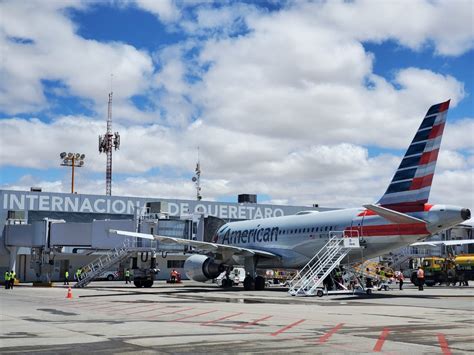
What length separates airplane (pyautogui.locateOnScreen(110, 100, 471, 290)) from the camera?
2973 centimetres

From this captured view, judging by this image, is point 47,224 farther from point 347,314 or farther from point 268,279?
point 347,314

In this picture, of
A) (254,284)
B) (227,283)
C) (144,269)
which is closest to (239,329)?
(254,284)

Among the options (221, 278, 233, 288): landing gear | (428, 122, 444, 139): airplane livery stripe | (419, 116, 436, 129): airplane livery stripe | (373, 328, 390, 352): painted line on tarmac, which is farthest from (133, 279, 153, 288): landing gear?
(373, 328, 390, 352): painted line on tarmac

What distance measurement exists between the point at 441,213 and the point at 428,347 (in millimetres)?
17506

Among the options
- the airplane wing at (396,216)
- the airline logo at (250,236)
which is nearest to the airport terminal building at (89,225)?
the airline logo at (250,236)

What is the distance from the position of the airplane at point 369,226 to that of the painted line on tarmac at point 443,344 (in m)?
14.2

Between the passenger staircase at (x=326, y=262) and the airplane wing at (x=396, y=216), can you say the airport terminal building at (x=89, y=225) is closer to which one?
the passenger staircase at (x=326, y=262)

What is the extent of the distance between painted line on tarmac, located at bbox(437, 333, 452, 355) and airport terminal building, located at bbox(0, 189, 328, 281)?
33.8m

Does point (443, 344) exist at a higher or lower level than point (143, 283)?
higher

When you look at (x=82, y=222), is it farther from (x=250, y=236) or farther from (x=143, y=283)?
(x=250, y=236)

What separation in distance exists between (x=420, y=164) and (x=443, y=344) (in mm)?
19145

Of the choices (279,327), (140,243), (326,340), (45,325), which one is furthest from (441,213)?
(140,243)

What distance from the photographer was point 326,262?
32.2 meters

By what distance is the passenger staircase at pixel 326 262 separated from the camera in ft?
103
